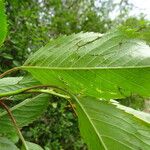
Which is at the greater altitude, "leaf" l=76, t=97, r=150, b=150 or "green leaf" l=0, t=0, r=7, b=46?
"green leaf" l=0, t=0, r=7, b=46

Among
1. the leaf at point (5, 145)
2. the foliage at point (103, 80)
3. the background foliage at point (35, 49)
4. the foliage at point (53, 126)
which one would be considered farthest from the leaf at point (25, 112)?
the foliage at point (53, 126)

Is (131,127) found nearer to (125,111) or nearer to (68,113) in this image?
(125,111)

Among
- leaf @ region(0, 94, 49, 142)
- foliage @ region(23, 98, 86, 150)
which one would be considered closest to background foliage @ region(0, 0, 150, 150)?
foliage @ region(23, 98, 86, 150)

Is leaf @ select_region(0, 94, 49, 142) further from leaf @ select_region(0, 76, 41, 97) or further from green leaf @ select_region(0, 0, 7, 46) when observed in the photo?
green leaf @ select_region(0, 0, 7, 46)

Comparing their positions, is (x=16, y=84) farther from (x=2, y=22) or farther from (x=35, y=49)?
(x=35, y=49)

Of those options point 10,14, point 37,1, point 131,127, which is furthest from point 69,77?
point 37,1

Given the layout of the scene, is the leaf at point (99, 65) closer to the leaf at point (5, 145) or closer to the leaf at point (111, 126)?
the leaf at point (111, 126)
